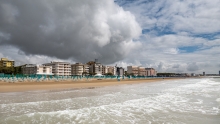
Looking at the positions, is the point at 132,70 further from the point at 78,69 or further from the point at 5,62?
the point at 5,62

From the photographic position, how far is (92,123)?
21.7 ft

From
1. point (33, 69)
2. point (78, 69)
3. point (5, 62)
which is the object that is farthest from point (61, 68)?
point (5, 62)

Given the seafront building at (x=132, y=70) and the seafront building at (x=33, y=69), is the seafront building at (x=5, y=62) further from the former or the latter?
the seafront building at (x=132, y=70)

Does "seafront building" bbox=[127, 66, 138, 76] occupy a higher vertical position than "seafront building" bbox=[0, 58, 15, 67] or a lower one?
lower

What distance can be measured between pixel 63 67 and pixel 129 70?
3198 inches

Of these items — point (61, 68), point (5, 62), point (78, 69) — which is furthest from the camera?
point (78, 69)

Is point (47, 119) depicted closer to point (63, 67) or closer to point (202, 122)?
point (202, 122)

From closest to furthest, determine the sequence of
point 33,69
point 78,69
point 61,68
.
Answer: point 33,69 → point 61,68 → point 78,69

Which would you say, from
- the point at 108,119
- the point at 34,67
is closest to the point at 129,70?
the point at 34,67

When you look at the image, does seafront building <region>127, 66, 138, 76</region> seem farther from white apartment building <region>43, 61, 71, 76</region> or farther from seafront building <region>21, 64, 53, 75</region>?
seafront building <region>21, 64, 53, 75</region>

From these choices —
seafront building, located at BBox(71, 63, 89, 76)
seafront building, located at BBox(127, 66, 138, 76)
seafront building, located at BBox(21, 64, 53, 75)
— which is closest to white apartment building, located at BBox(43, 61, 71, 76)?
seafront building, located at BBox(71, 63, 89, 76)

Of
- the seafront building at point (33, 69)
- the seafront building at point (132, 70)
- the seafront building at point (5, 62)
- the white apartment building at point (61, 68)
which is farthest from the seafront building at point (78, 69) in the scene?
the seafront building at point (132, 70)

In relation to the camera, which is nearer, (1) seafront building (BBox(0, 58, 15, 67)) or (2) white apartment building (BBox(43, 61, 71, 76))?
(1) seafront building (BBox(0, 58, 15, 67))

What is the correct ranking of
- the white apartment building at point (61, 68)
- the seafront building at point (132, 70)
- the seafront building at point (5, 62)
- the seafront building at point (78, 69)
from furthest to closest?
the seafront building at point (132, 70), the seafront building at point (78, 69), the white apartment building at point (61, 68), the seafront building at point (5, 62)
